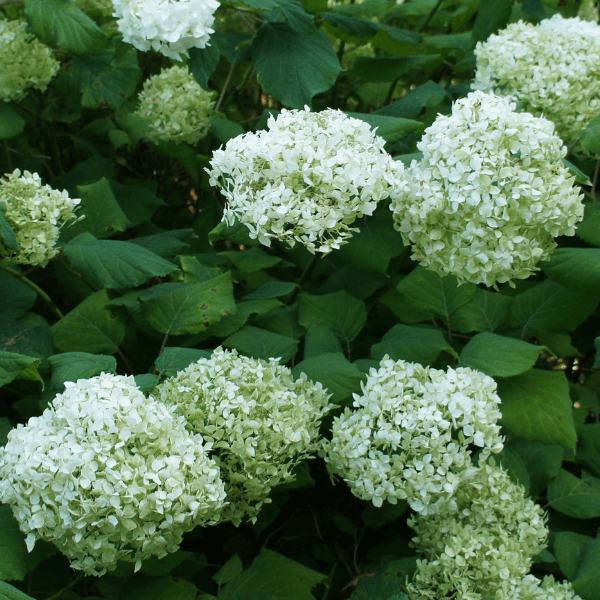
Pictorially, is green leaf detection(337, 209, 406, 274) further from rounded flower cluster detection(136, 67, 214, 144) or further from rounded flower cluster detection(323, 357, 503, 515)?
rounded flower cluster detection(136, 67, 214, 144)

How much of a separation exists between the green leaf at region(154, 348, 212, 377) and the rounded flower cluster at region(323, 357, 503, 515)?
403 mm

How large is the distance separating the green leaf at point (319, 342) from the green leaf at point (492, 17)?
4.56ft

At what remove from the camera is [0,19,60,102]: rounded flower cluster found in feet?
6.57

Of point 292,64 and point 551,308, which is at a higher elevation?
point 292,64

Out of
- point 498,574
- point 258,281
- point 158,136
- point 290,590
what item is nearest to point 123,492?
point 290,590

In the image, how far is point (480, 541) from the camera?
4.64 feet

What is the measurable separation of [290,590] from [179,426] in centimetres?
57

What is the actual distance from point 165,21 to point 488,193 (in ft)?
3.32

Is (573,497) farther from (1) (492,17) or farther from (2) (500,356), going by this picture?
(1) (492,17)

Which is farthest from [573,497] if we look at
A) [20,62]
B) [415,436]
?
[20,62]

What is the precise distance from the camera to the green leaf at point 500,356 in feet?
4.90

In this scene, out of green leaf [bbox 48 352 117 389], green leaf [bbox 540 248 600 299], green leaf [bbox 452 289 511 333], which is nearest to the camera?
green leaf [bbox 48 352 117 389]

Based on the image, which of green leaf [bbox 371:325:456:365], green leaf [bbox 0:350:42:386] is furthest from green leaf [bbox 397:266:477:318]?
green leaf [bbox 0:350:42:386]

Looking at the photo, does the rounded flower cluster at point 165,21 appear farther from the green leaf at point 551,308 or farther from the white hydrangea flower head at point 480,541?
the white hydrangea flower head at point 480,541
